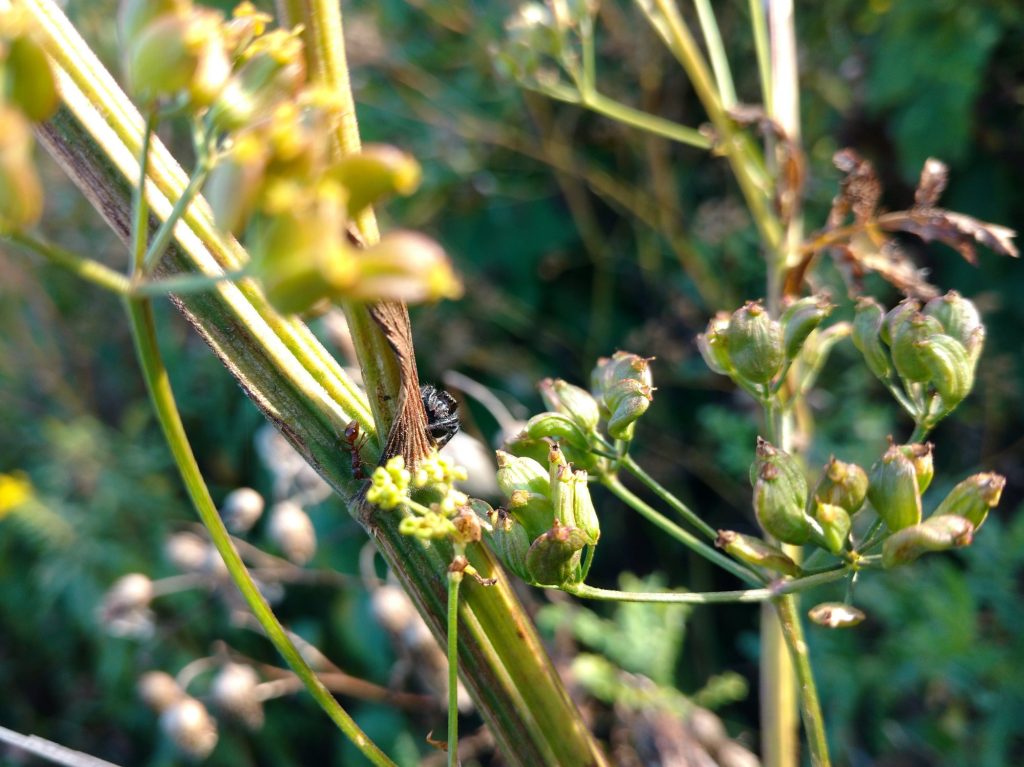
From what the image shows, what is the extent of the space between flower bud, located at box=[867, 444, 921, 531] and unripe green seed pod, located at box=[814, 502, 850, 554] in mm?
24

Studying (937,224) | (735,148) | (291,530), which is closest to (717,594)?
(937,224)

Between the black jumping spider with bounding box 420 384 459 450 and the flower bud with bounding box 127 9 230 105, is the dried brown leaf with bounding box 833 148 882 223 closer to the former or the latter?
the black jumping spider with bounding box 420 384 459 450

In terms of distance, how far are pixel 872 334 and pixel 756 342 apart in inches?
3.3

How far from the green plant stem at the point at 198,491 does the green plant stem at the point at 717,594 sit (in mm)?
126

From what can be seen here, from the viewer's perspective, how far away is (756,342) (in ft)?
1.83

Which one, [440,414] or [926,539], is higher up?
[440,414]

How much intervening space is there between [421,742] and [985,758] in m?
0.85

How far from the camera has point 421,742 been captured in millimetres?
1567

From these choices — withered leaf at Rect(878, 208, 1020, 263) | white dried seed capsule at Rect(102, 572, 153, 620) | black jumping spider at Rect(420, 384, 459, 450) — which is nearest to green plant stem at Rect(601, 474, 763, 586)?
black jumping spider at Rect(420, 384, 459, 450)

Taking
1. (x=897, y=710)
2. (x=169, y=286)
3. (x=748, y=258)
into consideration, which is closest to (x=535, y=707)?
(x=169, y=286)

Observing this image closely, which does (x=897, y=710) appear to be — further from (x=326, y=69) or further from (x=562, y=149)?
(x=326, y=69)

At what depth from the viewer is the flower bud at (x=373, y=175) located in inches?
12.3

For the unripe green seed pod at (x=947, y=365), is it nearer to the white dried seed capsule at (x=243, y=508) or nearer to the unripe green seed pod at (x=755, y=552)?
the unripe green seed pod at (x=755, y=552)

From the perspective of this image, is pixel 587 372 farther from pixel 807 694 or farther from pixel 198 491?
pixel 198 491
